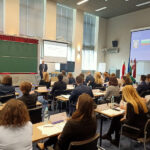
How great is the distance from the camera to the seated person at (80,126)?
5.23ft

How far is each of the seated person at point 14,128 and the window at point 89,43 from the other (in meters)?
10.7

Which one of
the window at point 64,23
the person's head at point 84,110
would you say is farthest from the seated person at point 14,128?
the window at point 64,23

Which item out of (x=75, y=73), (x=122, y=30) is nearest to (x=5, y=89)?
(x=75, y=73)

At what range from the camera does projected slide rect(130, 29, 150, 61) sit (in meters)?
9.63

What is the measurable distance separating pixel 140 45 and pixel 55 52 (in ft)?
18.3

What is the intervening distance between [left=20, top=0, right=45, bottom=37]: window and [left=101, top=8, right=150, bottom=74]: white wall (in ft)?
18.8

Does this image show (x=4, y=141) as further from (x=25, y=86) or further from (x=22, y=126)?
(x=25, y=86)

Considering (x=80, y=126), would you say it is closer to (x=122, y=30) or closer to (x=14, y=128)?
(x=14, y=128)

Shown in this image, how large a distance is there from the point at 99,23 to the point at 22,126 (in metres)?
12.0

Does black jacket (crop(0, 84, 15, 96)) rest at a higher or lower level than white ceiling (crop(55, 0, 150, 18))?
lower

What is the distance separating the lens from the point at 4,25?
823 cm

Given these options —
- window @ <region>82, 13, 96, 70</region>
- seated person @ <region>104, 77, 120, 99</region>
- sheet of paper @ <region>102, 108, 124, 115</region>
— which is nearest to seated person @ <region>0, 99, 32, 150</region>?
sheet of paper @ <region>102, 108, 124, 115</region>

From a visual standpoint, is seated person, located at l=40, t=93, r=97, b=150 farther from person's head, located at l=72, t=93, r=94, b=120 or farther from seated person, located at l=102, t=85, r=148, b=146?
seated person, located at l=102, t=85, r=148, b=146

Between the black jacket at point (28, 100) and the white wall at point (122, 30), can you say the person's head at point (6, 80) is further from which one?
the white wall at point (122, 30)
